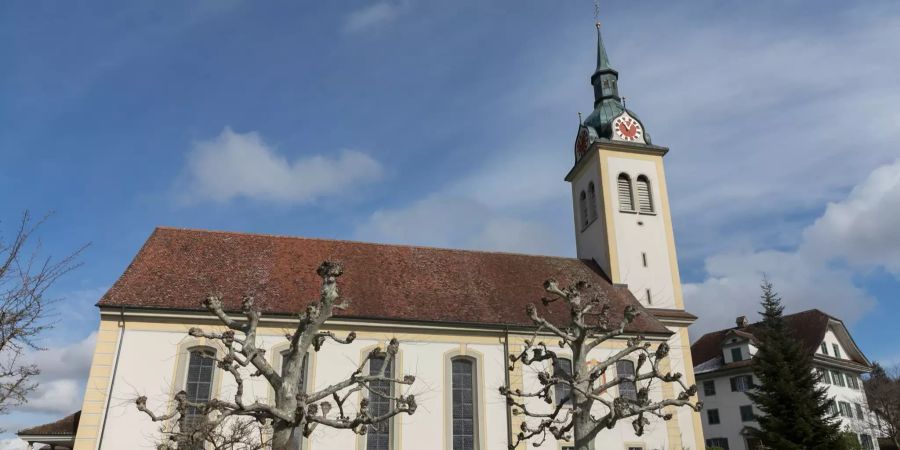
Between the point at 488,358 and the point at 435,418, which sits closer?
the point at 435,418

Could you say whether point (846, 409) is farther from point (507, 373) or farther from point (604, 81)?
point (507, 373)

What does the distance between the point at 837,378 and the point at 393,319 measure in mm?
37640

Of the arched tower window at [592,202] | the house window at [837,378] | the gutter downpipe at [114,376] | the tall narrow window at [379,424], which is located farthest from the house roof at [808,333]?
the gutter downpipe at [114,376]

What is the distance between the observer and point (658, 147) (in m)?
32.4

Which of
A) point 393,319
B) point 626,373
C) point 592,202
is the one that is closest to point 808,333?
point 592,202

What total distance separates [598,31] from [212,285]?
28.3 m

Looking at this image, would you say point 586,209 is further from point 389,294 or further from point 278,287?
point 278,287

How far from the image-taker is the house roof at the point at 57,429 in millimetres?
19227

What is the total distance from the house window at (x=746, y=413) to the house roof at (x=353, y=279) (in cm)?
2109

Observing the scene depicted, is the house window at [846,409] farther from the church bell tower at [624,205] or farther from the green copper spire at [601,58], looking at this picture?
the green copper spire at [601,58]

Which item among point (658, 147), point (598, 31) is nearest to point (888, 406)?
point (658, 147)

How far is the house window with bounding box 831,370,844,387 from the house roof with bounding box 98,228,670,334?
25427 mm

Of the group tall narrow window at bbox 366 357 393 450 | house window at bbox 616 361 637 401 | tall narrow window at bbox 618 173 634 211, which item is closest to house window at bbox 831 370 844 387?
tall narrow window at bbox 618 173 634 211

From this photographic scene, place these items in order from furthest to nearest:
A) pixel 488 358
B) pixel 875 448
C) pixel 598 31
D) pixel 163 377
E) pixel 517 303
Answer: pixel 875 448, pixel 598 31, pixel 517 303, pixel 488 358, pixel 163 377
